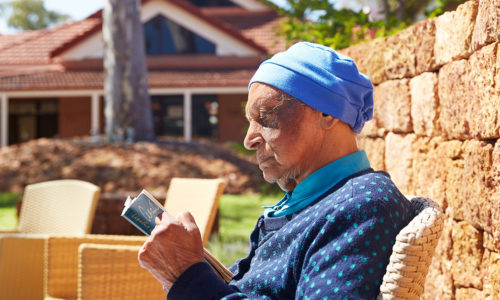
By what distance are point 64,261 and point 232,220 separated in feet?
17.4

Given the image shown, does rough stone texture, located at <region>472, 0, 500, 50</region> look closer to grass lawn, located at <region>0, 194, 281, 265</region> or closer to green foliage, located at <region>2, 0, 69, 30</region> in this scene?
grass lawn, located at <region>0, 194, 281, 265</region>

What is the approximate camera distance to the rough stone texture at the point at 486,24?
2.32 metres

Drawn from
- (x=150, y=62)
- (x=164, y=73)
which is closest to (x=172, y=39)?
(x=150, y=62)

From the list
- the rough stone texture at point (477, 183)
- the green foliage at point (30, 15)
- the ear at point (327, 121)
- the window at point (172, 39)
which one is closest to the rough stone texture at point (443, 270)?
the rough stone texture at point (477, 183)

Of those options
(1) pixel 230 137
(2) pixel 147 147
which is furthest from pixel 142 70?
(1) pixel 230 137

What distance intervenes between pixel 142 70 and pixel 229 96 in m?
8.86

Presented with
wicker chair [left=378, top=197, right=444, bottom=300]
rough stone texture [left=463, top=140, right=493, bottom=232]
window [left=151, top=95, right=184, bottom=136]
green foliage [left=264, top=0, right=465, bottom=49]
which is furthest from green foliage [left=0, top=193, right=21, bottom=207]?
window [left=151, top=95, right=184, bottom=136]

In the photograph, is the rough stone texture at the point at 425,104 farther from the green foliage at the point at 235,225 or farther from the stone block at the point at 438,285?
the green foliage at the point at 235,225

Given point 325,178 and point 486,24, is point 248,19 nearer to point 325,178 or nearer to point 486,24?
point 486,24

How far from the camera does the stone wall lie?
97.0 inches

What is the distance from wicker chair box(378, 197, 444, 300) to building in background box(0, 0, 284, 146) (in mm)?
19091

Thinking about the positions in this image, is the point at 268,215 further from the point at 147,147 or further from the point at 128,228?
the point at 147,147

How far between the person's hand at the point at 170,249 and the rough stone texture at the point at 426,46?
1.93 metres

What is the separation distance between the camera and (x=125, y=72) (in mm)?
14492
